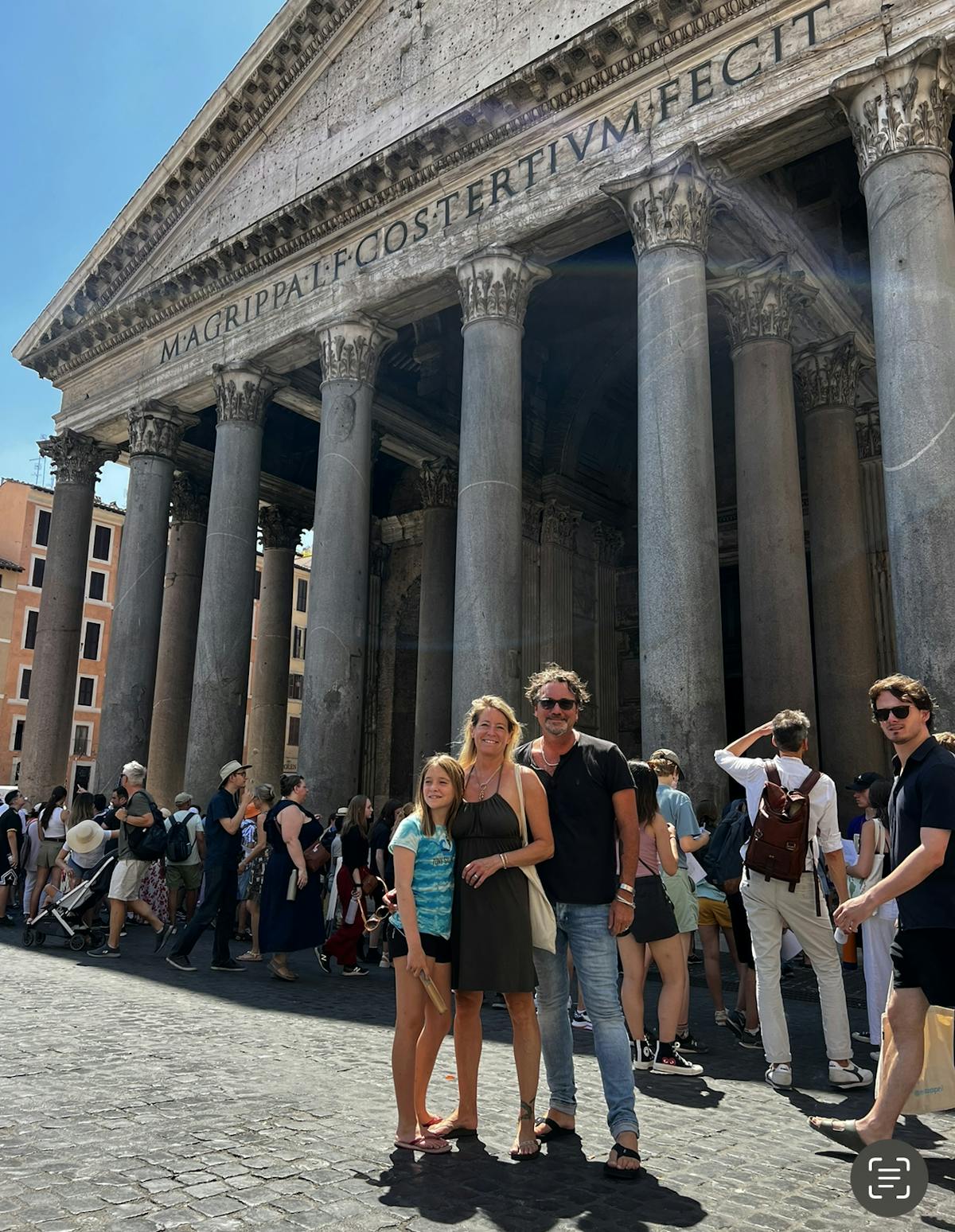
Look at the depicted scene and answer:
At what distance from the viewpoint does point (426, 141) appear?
13789mm

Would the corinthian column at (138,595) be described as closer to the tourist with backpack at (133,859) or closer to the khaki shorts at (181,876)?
the khaki shorts at (181,876)

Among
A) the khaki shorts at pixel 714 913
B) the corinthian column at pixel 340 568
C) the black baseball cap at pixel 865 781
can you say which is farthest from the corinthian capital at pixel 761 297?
the khaki shorts at pixel 714 913

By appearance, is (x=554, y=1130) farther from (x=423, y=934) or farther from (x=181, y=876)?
(x=181, y=876)

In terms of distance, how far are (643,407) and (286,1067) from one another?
836cm

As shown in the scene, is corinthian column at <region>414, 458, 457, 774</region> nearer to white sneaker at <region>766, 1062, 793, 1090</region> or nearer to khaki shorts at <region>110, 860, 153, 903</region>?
khaki shorts at <region>110, 860, 153, 903</region>

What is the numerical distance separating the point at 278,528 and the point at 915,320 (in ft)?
56.0

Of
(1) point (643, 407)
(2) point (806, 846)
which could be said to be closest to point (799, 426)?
(1) point (643, 407)

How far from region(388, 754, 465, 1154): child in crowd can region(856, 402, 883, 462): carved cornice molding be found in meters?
15.3

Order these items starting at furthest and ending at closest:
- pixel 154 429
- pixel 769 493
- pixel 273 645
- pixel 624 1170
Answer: pixel 273 645, pixel 154 429, pixel 769 493, pixel 624 1170

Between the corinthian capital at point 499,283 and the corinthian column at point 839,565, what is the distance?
191 inches

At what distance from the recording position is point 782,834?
4957 mm

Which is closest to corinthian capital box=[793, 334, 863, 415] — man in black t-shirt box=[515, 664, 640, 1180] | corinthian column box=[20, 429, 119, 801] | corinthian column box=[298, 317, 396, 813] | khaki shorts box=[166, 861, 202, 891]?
corinthian column box=[298, 317, 396, 813]

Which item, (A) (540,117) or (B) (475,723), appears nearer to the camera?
(B) (475,723)

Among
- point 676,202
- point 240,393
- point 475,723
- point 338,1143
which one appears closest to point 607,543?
point 240,393
